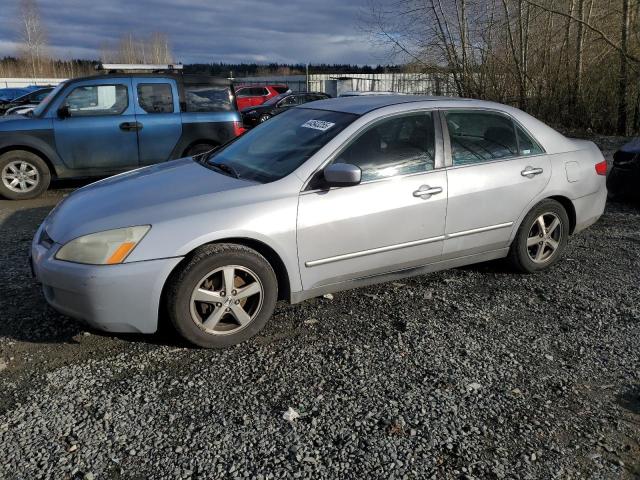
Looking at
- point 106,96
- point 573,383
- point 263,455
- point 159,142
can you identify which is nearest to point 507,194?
point 573,383

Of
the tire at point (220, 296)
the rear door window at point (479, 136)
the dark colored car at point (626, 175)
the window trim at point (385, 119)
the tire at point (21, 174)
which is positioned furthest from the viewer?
the tire at point (21, 174)

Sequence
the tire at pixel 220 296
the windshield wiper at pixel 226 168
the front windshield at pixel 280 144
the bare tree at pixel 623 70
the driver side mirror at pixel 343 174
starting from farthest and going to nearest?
the bare tree at pixel 623 70
the windshield wiper at pixel 226 168
the front windshield at pixel 280 144
the driver side mirror at pixel 343 174
the tire at pixel 220 296

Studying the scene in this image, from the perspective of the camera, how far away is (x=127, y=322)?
3.26 m

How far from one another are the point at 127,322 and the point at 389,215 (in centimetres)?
188

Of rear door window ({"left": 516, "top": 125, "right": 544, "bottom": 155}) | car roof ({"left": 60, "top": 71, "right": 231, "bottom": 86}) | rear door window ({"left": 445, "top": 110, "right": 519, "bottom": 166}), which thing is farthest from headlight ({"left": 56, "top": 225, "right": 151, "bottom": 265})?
car roof ({"left": 60, "top": 71, "right": 231, "bottom": 86})

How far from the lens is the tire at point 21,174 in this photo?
7.94 m

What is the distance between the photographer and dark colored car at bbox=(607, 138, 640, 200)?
23.6ft

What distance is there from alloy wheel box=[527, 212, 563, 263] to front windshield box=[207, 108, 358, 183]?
197 centimetres

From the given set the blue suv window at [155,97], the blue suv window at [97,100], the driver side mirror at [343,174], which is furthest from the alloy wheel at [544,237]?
the blue suv window at [97,100]

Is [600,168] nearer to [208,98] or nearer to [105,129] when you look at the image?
[208,98]

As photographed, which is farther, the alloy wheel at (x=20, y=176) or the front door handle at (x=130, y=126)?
the front door handle at (x=130, y=126)

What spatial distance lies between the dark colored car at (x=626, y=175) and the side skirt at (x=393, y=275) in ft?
12.2

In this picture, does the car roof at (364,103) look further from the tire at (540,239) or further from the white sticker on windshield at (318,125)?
the tire at (540,239)

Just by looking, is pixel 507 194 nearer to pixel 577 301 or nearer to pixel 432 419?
pixel 577 301
